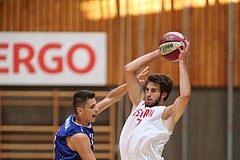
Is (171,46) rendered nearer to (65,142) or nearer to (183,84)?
(183,84)

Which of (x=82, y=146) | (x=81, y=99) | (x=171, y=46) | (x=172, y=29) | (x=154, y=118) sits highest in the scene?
(x=172, y=29)

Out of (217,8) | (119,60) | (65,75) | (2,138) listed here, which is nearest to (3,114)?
(2,138)

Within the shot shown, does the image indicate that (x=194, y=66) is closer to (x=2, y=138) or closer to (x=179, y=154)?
(x=179, y=154)

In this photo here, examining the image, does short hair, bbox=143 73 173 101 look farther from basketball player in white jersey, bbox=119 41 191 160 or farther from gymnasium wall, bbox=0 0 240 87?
gymnasium wall, bbox=0 0 240 87

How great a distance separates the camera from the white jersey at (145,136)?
476cm

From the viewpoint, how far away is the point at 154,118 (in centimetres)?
482

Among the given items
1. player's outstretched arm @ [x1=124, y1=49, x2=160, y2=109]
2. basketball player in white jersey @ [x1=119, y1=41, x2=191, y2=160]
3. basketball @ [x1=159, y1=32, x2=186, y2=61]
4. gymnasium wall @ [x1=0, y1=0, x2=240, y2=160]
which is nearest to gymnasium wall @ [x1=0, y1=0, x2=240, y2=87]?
gymnasium wall @ [x1=0, y1=0, x2=240, y2=160]

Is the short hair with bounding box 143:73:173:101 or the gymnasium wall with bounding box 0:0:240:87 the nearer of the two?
the short hair with bounding box 143:73:173:101

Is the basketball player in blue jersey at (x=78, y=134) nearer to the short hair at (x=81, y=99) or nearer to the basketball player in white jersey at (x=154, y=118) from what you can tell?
the short hair at (x=81, y=99)

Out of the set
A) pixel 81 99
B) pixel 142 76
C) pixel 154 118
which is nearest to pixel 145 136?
pixel 154 118

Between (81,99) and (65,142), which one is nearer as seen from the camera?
(65,142)

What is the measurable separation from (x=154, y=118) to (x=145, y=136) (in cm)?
17

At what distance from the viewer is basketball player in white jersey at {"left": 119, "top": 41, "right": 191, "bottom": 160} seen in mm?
4699

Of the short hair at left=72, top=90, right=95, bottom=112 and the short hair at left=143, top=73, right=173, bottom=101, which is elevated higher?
the short hair at left=143, top=73, right=173, bottom=101
